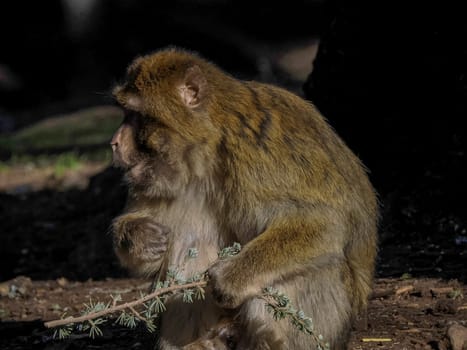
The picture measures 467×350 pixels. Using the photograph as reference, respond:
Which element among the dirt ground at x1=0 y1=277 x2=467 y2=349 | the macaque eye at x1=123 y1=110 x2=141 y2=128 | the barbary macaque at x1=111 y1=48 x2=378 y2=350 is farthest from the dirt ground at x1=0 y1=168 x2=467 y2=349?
the macaque eye at x1=123 y1=110 x2=141 y2=128

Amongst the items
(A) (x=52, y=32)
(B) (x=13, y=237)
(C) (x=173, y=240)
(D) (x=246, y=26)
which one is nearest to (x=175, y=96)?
(C) (x=173, y=240)

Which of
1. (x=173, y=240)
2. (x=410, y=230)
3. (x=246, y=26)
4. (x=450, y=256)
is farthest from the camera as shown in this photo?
(x=246, y=26)

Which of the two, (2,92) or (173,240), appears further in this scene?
(2,92)

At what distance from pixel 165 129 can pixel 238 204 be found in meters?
0.49

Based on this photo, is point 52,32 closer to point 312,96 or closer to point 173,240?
point 312,96

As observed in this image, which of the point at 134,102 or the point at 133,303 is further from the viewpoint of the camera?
the point at 134,102

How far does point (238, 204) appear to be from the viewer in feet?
13.9

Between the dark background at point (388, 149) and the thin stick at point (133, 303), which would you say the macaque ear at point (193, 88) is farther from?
Answer: the thin stick at point (133, 303)

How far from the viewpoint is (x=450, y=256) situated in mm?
5793

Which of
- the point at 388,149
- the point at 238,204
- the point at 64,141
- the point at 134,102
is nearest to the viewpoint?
the point at 238,204

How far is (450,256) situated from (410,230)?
0.49 m

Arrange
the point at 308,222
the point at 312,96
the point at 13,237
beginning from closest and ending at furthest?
1. the point at 308,222
2. the point at 312,96
3. the point at 13,237

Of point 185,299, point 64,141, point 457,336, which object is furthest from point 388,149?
point 64,141

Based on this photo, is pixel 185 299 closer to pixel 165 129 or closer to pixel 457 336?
pixel 165 129
